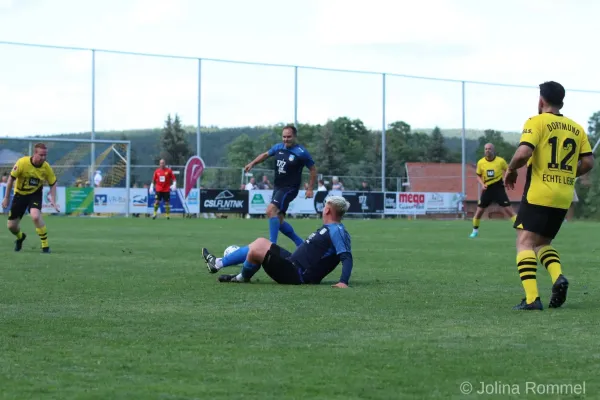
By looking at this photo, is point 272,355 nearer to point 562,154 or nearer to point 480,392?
point 480,392

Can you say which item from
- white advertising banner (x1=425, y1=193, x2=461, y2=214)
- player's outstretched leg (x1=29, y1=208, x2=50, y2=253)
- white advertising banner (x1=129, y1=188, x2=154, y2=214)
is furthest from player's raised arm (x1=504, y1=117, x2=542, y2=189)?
white advertising banner (x1=425, y1=193, x2=461, y2=214)

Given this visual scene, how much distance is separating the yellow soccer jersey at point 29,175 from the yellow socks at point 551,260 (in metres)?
10.1

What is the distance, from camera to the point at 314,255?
33.2 ft

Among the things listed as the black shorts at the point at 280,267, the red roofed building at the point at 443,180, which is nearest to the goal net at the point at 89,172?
the red roofed building at the point at 443,180

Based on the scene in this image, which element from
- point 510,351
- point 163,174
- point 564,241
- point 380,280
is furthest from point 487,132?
point 510,351

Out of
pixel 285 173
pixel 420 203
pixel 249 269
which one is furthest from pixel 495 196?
pixel 420 203

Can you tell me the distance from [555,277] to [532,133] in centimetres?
131

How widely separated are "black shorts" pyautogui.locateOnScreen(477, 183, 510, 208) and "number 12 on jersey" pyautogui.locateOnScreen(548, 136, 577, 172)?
1456cm

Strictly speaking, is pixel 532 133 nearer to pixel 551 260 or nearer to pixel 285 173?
pixel 551 260

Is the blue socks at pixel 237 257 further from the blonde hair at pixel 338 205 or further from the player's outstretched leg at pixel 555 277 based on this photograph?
the player's outstretched leg at pixel 555 277

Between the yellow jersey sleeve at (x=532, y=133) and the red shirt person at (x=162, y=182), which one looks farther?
the red shirt person at (x=162, y=182)

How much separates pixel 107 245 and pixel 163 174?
59.8 ft

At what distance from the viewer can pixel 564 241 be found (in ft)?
70.3

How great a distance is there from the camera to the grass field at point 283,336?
4.92 m
